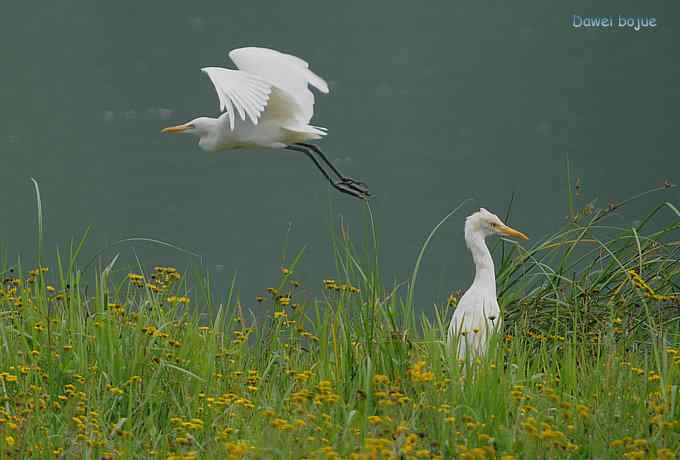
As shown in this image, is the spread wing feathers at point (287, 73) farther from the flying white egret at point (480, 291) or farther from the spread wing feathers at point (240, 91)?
the flying white egret at point (480, 291)

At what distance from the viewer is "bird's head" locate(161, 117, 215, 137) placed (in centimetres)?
425

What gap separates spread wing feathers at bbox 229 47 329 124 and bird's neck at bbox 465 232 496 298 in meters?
0.86

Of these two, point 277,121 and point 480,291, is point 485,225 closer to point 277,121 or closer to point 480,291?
point 480,291

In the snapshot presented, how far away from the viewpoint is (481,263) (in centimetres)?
438

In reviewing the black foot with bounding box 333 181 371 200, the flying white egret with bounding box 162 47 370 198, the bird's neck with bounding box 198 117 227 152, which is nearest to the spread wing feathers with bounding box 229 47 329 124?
the flying white egret with bounding box 162 47 370 198

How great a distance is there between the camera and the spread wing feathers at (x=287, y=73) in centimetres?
410

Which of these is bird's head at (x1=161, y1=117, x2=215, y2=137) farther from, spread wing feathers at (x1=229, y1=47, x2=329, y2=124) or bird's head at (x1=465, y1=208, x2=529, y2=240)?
bird's head at (x1=465, y1=208, x2=529, y2=240)

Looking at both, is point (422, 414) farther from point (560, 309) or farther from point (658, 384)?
point (560, 309)

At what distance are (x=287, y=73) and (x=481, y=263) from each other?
3.40 ft

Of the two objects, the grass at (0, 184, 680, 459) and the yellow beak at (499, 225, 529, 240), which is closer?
the grass at (0, 184, 680, 459)

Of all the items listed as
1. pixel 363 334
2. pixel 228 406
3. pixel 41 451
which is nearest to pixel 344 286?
pixel 363 334

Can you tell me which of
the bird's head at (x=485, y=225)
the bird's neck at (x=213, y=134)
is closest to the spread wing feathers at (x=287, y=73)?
the bird's neck at (x=213, y=134)

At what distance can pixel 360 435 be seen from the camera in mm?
2920

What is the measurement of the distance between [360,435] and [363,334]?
630 millimetres
